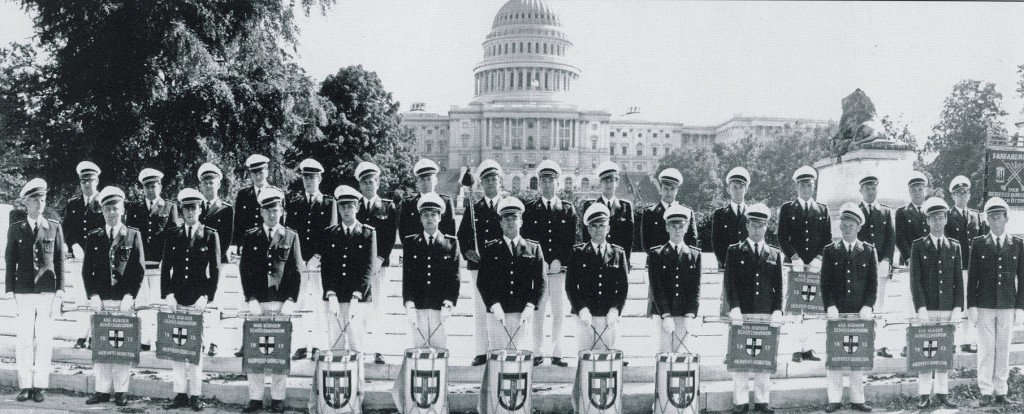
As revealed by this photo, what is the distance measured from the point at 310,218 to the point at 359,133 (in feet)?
103

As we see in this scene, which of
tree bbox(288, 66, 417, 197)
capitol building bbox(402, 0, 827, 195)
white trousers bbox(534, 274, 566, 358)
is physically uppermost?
capitol building bbox(402, 0, 827, 195)

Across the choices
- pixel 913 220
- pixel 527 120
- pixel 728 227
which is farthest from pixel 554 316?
pixel 527 120

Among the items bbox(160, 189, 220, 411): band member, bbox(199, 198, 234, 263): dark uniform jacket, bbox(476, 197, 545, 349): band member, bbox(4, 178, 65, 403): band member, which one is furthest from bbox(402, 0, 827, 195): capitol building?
bbox(476, 197, 545, 349): band member

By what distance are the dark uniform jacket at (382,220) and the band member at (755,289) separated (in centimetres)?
375

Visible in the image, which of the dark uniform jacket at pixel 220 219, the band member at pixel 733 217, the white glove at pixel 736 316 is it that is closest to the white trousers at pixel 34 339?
the dark uniform jacket at pixel 220 219

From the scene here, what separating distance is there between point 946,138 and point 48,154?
3962 cm

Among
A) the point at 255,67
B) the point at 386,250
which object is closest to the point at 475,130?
the point at 255,67

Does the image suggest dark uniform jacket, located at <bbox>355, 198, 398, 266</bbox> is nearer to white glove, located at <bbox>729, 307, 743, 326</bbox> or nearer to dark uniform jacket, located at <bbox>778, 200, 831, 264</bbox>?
white glove, located at <bbox>729, 307, 743, 326</bbox>

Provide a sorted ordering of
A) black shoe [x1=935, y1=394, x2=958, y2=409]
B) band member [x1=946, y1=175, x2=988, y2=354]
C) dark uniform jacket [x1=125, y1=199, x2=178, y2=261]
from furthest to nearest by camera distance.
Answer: band member [x1=946, y1=175, x2=988, y2=354] → dark uniform jacket [x1=125, y1=199, x2=178, y2=261] → black shoe [x1=935, y1=394, x2=958, y2=409]

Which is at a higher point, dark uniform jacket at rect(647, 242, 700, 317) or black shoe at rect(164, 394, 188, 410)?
dark uniform jacket at rect(647, 242, 700, 317)

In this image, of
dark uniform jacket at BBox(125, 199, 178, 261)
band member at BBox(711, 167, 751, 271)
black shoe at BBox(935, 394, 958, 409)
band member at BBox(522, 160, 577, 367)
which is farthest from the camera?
band member at BBox(711, 167, 751, 271)

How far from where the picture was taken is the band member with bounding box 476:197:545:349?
8258 mm

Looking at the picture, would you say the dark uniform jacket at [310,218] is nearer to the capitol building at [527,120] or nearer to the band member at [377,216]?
the band member at [377,216]

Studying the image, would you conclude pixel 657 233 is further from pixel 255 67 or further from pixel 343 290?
pixel 255 67
